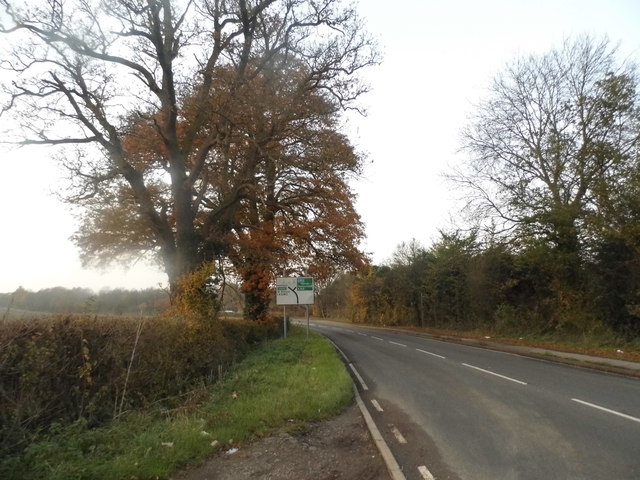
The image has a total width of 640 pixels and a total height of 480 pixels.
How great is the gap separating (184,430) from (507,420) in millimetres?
5085

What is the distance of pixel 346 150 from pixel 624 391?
42.7 ft

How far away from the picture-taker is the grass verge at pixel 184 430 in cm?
538

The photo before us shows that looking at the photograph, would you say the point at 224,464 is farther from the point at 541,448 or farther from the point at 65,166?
the point at 65,166

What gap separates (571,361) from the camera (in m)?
15.5

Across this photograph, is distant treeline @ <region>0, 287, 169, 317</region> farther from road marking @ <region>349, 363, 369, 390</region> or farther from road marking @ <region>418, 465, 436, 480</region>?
road marking @ <region>418, 465, 436, 480</region>

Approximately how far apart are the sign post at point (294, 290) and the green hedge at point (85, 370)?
13.0 meters

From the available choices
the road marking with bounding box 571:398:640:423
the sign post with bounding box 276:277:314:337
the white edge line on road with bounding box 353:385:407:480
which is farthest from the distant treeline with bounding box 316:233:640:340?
the white edge line on road with bounding box 353:385:407:480

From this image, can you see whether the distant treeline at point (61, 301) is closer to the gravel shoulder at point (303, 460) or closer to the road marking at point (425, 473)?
the gravel shoulder at point (303, 460)

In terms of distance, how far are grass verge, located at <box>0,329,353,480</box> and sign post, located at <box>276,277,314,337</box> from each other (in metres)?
12.9

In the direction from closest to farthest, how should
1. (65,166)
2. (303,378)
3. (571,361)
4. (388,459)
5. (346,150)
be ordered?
(388,459) → (303,378) → (571,361) → (65,166) → (346,150)

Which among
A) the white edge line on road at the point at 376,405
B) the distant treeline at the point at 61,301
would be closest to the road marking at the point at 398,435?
the white edge line on road at the point at 376,405

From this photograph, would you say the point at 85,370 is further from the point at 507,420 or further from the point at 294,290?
the point at 294,290

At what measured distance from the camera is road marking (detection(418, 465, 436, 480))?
5297 mm

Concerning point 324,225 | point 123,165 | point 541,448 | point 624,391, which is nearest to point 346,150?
point 324,225
